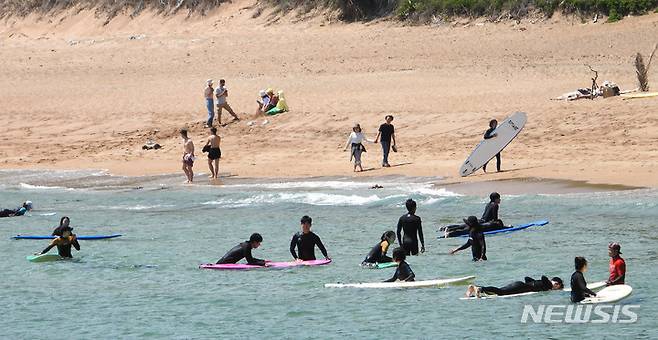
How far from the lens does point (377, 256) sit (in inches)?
693

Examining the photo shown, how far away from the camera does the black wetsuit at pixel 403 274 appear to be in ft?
53.6

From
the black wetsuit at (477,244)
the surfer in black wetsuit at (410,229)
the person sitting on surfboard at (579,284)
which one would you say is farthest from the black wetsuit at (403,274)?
the person sitting on surfboard at (579,284)

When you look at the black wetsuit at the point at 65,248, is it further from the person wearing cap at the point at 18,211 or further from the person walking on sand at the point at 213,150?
the person walking on sand at the point at 213,150

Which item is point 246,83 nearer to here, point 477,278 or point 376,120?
point 376,120

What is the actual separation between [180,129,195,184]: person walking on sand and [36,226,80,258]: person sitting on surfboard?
6.88 meters

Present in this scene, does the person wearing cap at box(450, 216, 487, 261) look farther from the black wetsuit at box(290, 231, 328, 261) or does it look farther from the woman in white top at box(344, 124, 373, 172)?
the woman in white top at box(344, 124, 373, 172)

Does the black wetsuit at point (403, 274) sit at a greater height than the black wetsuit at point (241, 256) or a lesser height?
lesser

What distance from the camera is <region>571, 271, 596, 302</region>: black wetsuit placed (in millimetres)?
14711

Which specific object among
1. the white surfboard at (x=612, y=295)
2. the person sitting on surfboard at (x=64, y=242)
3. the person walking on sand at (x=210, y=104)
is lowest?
the white surfboard at (x=612, y=295)

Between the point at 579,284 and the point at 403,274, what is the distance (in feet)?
8.13

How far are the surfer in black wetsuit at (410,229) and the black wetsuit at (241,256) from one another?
77.8 inches

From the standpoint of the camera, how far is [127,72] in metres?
39.1

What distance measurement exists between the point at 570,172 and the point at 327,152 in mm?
6410

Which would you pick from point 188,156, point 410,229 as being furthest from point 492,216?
point 188,156
